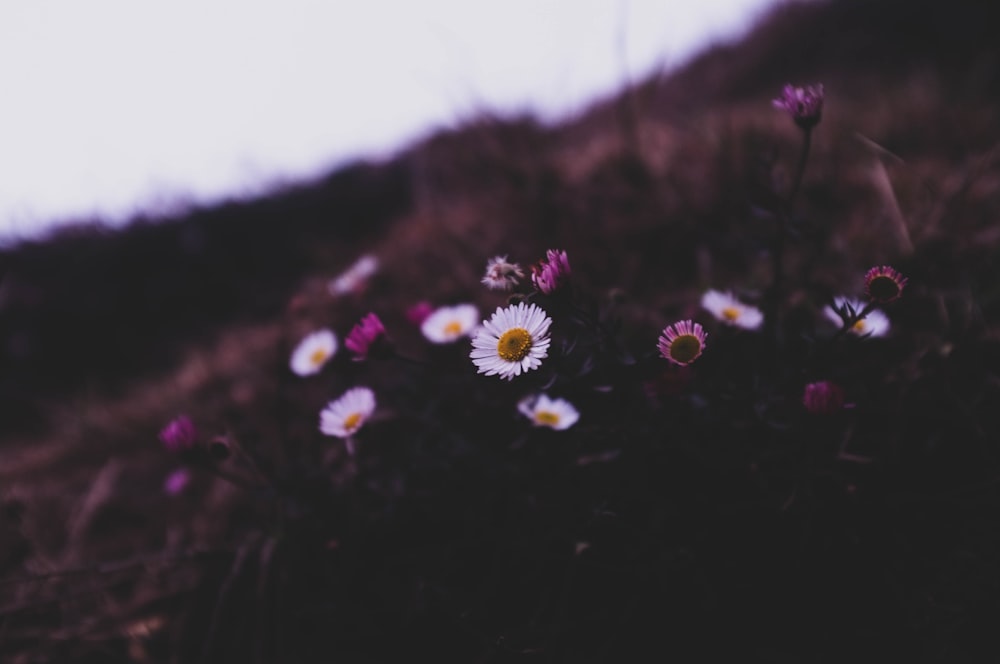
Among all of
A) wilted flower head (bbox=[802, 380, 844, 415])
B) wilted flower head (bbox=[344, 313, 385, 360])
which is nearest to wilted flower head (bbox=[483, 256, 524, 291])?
wilted flower head (bbox=[344, 313, 385, 360])

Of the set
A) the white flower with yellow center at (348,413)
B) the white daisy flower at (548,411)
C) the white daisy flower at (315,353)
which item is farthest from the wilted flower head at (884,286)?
the white daisy flower at (315,353)

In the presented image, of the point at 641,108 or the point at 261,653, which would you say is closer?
the point at 261,653

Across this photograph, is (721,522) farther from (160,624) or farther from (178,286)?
(178,286)

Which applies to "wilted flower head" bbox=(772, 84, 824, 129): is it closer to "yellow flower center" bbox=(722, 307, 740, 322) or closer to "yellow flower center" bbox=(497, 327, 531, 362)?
"yellow flower center" bbox=(722, 307, 740, 322)

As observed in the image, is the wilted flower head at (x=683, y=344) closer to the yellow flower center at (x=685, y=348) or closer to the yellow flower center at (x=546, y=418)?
the yellow flower center at (x=685, y=348)

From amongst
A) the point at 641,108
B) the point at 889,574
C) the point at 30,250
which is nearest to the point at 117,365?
the point at 30,250

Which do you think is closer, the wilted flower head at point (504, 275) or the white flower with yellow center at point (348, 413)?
the wilted flower head at point (504, 275)

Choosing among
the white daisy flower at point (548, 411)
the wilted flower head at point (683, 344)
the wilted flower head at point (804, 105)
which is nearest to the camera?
the wilted flower head at point (683, 344)
